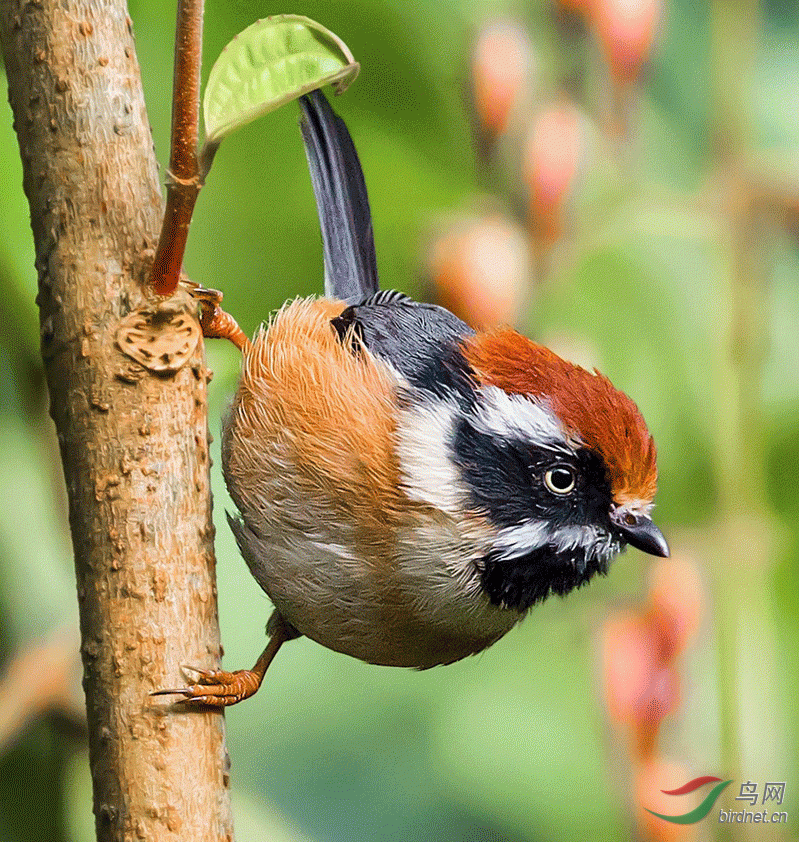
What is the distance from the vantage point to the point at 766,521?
208 cm

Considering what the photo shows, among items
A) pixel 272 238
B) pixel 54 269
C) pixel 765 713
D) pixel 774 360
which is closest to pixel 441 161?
pixel 272 238

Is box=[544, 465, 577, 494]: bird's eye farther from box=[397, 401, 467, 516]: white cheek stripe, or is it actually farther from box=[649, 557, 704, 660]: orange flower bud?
box=[649, 557, 704, 660]: orange flower bud

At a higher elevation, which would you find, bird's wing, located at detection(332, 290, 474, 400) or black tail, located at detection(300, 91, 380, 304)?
black tail, located at detection(300, 91, 380, 304)

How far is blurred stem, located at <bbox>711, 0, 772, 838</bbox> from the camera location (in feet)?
6.75

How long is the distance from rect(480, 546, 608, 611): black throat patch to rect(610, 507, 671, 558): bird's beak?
0.05 m

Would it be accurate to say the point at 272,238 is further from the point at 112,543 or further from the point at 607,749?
the point at 607,749

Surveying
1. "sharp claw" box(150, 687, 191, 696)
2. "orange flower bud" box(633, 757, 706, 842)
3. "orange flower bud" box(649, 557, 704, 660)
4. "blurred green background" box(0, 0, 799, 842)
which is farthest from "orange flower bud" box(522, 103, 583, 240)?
"sharp claw" box(150, 687, 191, 696)

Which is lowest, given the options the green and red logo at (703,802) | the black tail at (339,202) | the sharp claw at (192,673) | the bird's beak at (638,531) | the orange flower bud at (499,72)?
the green and red logo at (703,802)

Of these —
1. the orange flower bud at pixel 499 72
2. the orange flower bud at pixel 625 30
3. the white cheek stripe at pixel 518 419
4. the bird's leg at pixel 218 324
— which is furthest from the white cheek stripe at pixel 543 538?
the orange flower bud at pixel 625 30

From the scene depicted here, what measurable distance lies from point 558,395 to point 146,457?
51cm

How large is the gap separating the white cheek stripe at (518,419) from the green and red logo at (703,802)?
1070 mm

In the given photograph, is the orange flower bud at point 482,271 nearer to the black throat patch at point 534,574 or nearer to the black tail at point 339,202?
the black tail at point 339,202

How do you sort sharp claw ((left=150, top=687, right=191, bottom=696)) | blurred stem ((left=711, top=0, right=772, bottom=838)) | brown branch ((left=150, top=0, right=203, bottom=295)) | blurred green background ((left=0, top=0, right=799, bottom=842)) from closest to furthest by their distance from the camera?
brown branch ((left=150, top=0, right=203, bottom=295)) < sharp claw ((left=150, top=687, right=191, bottom=696)) < blurred green background ((left=0, top=0, right=799, bottom=842)) < blurred stem ((left=711, top=0, right=772, bottom=838))

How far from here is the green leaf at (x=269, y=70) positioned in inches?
32.3
